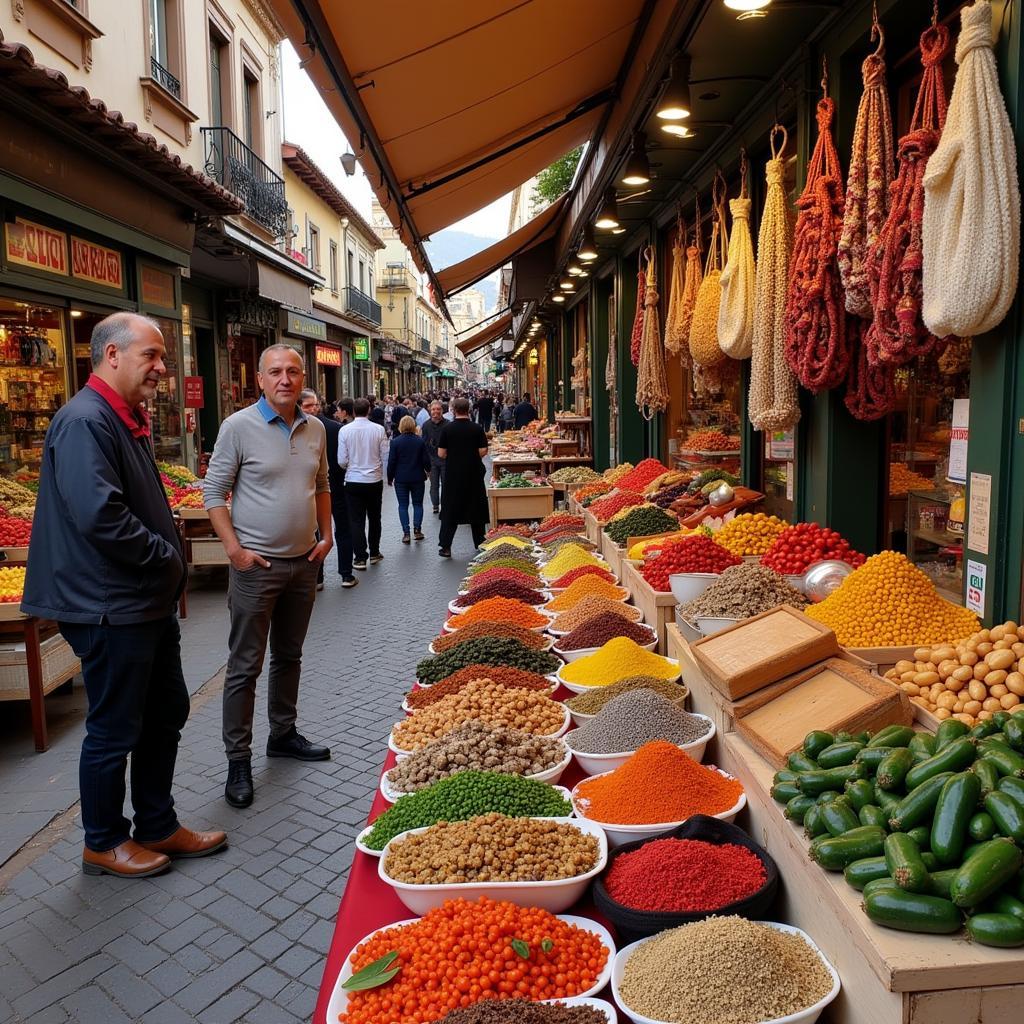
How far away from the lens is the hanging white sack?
2.96 meters

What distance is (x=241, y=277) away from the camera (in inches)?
620

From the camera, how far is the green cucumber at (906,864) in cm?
169

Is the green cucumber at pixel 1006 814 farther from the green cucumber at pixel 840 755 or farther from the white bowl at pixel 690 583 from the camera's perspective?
the white bowl at pixel 690 583

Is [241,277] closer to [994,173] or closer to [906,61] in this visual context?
[906,61]

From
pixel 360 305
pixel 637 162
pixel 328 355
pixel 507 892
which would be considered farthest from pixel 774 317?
pixel 360 305

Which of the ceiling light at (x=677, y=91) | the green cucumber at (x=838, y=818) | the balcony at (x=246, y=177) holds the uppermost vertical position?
the balcony at (x=246, y=177)

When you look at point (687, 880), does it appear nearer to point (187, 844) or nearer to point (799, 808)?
point (799, 808)

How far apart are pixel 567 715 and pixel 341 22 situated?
3.57 metres

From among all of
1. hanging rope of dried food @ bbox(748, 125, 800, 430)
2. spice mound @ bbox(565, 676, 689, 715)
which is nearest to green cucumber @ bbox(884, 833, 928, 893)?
spice mound @ bbox(565, 676, 689, 715)

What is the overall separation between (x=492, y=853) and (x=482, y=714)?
1029 mm

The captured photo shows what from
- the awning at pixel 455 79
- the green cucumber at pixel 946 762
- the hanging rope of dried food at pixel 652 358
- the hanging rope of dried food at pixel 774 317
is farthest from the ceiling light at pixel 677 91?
the green cucumber at pixel 946 762

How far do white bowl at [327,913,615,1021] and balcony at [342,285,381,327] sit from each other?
30807 mm

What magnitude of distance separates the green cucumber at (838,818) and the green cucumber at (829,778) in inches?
4.3

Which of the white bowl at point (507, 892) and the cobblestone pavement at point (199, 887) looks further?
the cobblestone pavement at point (199, 887)
